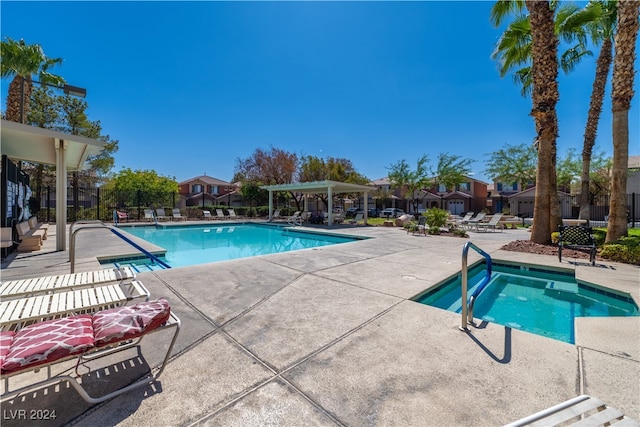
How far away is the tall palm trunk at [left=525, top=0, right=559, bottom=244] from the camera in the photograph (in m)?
8.33

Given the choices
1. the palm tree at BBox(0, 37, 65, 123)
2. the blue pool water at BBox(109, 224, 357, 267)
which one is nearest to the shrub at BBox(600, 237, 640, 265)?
the blue pool water at BBox(109, 224, 357, 267)

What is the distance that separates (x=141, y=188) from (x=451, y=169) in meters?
29.8

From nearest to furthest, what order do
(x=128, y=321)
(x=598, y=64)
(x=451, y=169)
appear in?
(x=128, y=321) → (x=598, y=64) → (x=451, y=169)

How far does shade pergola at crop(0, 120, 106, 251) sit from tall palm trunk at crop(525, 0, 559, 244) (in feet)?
41.6

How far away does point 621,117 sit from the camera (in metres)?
7.49

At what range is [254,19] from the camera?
11.5 m

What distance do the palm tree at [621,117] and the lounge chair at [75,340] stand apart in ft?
35.4

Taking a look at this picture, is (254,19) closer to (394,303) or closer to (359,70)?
(359,70)

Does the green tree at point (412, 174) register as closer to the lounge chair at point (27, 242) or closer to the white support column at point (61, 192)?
the white support column at point (61, 192)

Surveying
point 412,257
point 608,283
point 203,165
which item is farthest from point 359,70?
point 203,165

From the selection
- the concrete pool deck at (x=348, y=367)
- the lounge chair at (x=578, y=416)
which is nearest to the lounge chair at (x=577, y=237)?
the concrete pool deck at (x=348, y=367)

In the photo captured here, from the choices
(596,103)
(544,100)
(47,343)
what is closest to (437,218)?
(544,100)

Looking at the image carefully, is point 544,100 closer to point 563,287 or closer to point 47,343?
point 563,287

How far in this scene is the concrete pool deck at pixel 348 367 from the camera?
1.87 meters
